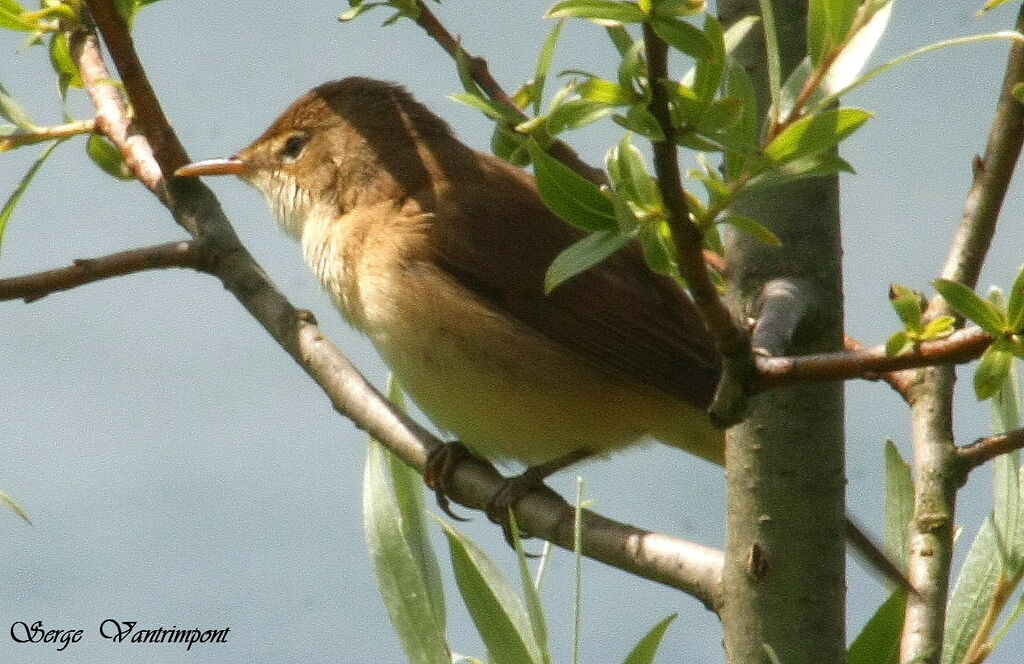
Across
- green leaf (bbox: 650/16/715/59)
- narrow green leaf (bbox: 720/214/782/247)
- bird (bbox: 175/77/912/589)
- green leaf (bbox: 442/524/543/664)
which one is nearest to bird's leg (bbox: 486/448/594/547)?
bird (bbox: 175/77/912/589)

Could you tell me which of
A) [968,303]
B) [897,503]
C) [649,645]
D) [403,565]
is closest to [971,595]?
[897,503]

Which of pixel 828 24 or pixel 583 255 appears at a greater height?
pixel 828 24

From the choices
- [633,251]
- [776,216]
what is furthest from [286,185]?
[776,216]

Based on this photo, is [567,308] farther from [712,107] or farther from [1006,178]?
[712,107]

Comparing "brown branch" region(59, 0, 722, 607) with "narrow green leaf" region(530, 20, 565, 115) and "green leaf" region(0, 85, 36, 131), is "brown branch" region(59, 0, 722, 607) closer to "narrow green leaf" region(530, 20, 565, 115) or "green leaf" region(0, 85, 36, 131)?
"green leaf" region(0, 85, 36, 131)

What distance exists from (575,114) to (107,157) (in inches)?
73.8

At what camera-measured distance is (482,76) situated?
262 centimetres

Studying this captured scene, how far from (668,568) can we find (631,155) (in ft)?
2.77

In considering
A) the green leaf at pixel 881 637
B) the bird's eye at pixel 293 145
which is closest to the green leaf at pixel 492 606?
the green leaf at pixel 881 637

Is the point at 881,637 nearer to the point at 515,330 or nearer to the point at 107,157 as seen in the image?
the point at 515,330

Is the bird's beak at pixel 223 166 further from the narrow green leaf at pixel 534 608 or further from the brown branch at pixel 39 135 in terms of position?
the narrow green leaf at pixel 534 608

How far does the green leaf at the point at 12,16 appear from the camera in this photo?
99.7 inches

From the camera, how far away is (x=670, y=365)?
3.15 meters

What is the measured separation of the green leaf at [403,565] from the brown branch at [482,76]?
0.71 meters
